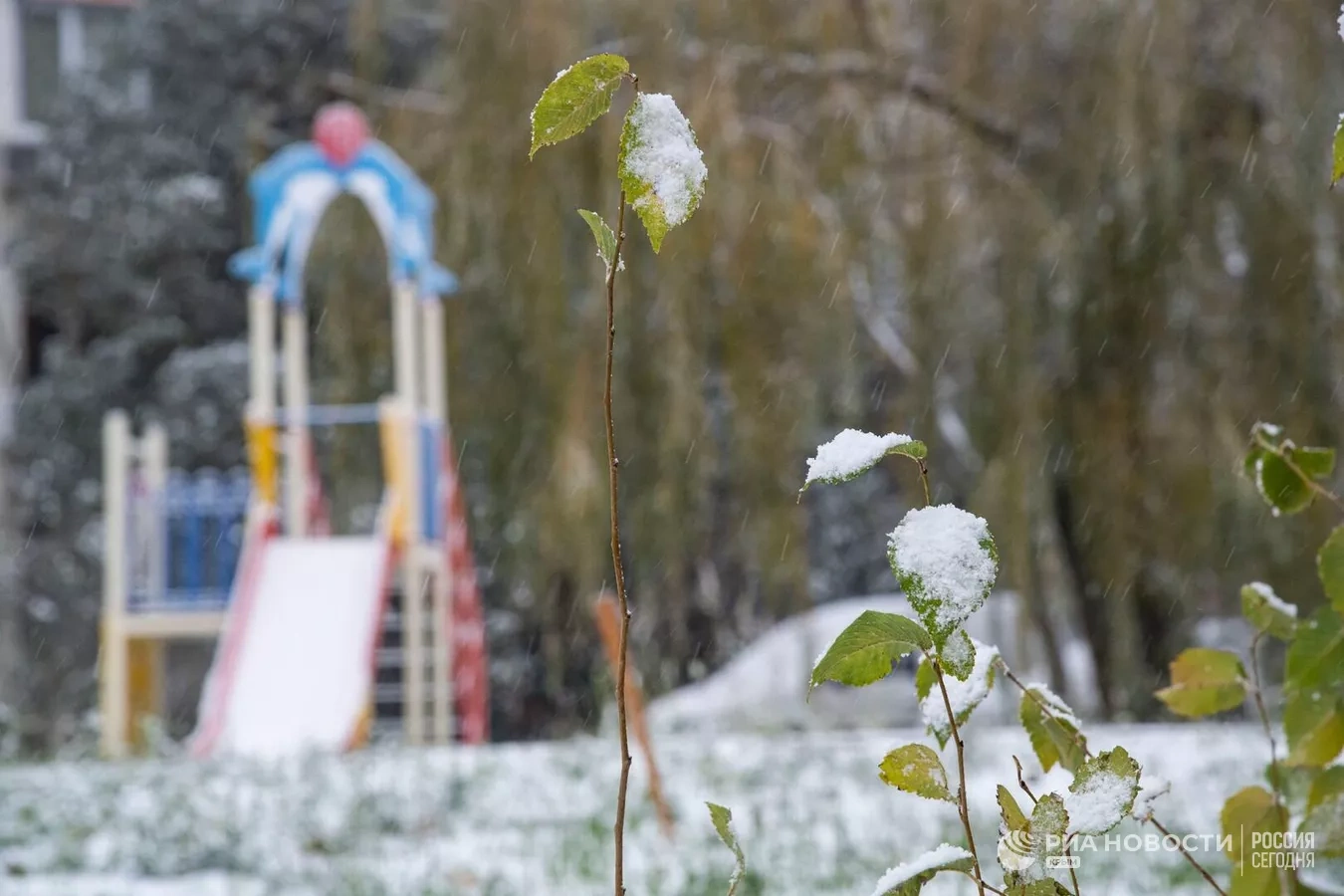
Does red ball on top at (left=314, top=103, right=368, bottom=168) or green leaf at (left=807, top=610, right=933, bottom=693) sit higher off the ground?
red ball on top at (left=314, top=103, right=368, bottom=168)

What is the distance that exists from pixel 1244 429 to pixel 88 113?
9.28 meters

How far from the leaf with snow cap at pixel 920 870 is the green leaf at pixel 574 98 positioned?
0.40 meters

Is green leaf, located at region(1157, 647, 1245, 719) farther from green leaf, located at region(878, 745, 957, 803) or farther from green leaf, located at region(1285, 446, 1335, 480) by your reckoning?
green leaf, located at region(878, 745, 957, 803)

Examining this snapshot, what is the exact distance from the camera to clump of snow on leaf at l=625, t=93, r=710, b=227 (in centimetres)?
66

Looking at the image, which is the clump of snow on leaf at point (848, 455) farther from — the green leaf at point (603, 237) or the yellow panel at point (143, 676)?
the yellow panel at point (143, 676)

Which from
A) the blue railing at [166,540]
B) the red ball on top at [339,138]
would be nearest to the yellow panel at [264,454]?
the blue railing at [166,540]

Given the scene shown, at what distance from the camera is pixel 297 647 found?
616 centimetres

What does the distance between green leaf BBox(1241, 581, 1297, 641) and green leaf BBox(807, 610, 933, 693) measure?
0.43 meters

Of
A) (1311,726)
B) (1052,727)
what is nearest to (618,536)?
(1052,727)

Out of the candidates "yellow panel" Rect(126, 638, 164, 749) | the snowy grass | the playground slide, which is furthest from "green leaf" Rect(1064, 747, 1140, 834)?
"yellow panel" Rect(126, 638, 164, 749)

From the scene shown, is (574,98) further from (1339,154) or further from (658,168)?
(1339,154)

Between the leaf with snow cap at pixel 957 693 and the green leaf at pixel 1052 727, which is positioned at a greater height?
the leaf with snow cap at pixel 957 693

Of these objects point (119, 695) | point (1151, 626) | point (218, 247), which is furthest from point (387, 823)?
point (218, 247)

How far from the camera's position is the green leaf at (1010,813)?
69cm
